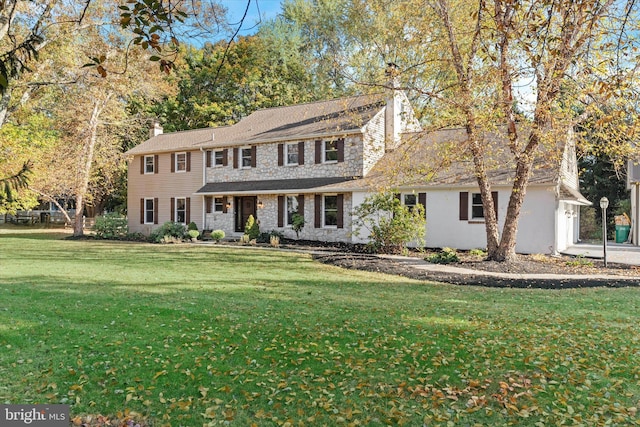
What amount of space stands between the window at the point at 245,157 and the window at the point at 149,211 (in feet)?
22.8

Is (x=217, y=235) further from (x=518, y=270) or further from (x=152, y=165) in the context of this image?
(x=518, y=270)

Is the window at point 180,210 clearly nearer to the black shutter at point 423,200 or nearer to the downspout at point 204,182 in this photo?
the downspout at point 204,182

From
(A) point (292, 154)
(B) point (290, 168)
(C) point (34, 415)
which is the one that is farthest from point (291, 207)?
(C) point (34, 415)

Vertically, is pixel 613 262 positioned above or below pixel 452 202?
below

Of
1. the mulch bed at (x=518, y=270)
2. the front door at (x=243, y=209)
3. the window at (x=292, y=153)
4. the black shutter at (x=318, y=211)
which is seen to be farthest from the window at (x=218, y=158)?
the mulch bed at (x=518, y=270)

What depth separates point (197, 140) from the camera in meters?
26.4

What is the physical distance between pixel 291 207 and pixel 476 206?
8745mm

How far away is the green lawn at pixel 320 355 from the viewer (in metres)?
3.84

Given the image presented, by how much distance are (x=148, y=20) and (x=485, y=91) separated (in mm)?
11617

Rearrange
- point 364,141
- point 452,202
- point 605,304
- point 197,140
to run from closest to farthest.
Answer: point 605,304, point 452,202, point 364,141, point 197,140

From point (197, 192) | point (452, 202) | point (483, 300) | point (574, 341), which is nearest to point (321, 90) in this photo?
point (197, 192)

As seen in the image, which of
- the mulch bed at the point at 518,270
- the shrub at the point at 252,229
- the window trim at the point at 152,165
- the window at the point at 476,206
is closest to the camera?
the mulch bed at the point at 518,270

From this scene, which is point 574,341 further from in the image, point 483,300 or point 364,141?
point 364,141

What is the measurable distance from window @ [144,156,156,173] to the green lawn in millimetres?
18902
